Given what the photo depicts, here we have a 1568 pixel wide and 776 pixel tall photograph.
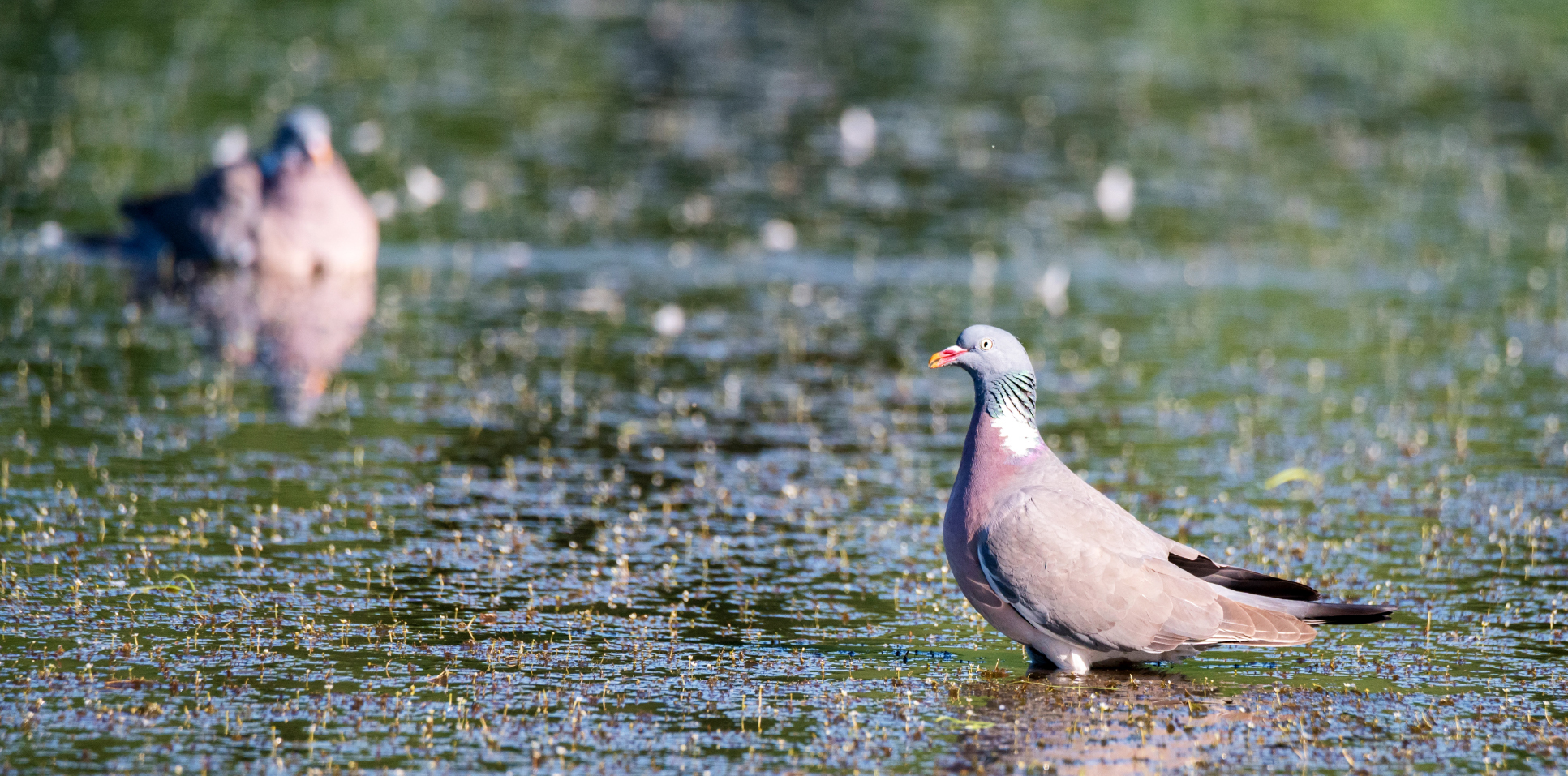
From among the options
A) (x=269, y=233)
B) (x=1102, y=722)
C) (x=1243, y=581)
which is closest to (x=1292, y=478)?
(x=1243, y=581)

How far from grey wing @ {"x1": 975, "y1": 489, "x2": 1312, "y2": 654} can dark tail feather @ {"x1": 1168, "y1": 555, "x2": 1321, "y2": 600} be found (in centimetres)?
10

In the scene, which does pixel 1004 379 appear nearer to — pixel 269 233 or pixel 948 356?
pixel 948 356

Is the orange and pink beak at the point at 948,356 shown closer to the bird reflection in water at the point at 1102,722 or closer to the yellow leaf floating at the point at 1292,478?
the bird reflection in water at the point at 1102,722

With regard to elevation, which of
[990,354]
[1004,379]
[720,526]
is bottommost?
[720,526]

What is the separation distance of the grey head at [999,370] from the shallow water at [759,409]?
1.02 meters

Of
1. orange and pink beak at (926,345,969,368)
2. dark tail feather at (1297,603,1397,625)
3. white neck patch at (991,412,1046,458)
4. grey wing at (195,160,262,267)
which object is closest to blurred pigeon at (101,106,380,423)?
grey wing at (195,160,262,267)

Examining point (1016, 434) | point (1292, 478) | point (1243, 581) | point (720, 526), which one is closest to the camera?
point (1243, 581)

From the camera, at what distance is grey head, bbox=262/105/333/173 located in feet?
51.5

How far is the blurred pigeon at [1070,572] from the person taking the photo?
775 centimetres

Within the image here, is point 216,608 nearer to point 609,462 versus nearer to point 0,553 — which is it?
point 0,553

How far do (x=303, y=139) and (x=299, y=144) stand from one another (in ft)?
0.27

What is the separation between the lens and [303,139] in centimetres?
1571

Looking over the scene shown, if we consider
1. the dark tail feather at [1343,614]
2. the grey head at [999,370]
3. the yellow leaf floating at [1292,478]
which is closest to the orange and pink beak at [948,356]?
the grey head at [999,370]

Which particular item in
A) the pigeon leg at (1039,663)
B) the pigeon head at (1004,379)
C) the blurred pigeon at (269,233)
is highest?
the blurred pigeon at (269,233)
